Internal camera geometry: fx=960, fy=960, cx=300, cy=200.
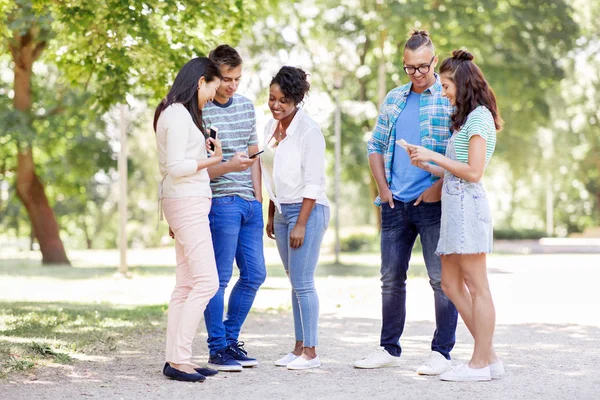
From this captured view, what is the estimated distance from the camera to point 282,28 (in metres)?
32.2

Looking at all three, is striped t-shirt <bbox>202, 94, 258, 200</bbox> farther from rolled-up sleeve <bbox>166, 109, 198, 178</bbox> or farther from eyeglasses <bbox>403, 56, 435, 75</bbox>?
eyeglasses <bbox>403, 56, 435, 75</bbox>

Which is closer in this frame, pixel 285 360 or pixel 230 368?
pixel 230 368

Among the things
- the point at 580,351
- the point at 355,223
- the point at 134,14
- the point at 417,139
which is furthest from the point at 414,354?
the point at 355,223

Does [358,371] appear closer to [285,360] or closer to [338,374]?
[338,374]

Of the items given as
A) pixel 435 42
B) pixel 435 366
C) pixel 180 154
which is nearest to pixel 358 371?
pixel 435 366

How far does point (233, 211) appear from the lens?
6906mm

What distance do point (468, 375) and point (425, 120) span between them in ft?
5.91

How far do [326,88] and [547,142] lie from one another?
16018 millimetres

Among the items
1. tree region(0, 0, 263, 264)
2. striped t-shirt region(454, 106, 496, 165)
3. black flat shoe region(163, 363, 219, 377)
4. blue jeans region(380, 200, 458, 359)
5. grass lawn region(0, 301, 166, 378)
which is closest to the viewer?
striped t-shirt region(454, 106, 496, 165)

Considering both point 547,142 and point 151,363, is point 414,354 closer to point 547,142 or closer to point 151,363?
point 151,363

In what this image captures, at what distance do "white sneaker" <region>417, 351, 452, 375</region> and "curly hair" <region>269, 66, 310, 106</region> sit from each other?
210cm

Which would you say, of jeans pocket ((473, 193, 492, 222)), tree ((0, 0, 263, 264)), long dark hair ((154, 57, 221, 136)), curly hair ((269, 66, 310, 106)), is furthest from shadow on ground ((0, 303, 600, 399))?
tree ((0, 0, 263, 264))

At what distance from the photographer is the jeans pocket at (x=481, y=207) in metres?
6.34

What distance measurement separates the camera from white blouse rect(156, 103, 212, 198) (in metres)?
6.30
